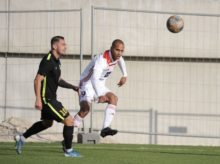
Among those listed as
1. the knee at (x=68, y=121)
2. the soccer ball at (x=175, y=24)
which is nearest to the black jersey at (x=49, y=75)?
the knee at (x=68, y=121)

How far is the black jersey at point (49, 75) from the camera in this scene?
11.6 m

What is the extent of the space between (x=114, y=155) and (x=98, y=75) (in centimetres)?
135

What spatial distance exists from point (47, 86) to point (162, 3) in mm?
10347

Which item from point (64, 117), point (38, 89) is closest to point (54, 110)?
point (64, 117)

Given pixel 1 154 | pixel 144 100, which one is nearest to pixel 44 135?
pixel 144 100

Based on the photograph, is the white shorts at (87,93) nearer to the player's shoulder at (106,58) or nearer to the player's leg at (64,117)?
the player's shoulder at (106,58)

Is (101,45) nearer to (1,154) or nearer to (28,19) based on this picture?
(28,19)

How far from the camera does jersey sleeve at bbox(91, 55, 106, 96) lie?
12.9 meters

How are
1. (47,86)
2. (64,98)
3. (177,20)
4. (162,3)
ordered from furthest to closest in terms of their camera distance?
(162,3)
(64,98)
(177,20)
(47,86)

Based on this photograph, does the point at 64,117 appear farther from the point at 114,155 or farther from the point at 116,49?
the point at 116,49

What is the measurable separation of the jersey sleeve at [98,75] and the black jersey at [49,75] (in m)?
1.18

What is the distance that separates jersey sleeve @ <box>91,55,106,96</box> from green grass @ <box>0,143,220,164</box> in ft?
3.40

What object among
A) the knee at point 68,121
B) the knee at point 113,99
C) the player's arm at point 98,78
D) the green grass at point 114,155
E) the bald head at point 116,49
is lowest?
the green grass at point 114,155

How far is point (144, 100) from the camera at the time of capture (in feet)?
67.6
